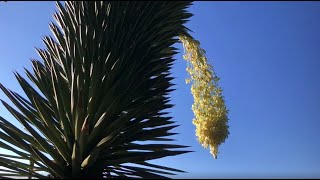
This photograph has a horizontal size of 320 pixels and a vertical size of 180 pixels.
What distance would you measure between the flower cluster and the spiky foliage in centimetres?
58

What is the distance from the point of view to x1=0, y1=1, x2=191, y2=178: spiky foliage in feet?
16.3

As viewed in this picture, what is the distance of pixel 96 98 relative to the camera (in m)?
5.34

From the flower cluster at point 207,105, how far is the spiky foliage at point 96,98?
1.92ft

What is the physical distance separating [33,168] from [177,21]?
343 cm

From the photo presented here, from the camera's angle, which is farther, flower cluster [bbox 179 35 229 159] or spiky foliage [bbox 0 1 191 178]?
flower cluster [bbox 179 35 229 159]

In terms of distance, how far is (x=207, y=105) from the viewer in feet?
21.3

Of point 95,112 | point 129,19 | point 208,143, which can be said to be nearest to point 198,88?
point 208,143

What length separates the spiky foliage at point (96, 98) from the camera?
16.3 feet

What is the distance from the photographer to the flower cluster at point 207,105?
613 centimetres

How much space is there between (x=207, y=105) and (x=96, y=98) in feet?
6.11

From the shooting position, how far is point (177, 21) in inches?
283

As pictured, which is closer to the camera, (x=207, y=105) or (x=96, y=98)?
(x=96, y=98)

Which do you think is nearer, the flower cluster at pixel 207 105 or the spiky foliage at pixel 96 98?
the spiky foliage at pixel 96 98

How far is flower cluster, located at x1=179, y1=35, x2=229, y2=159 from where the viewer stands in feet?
20.1
